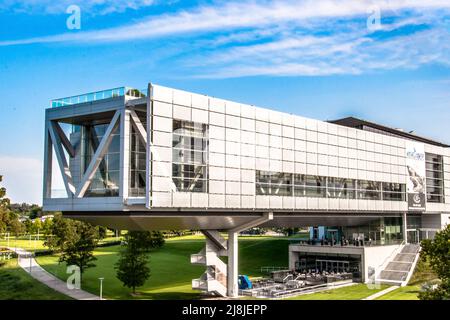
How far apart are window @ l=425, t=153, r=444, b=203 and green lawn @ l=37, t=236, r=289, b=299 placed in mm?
24560

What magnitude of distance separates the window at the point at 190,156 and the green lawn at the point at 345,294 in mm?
15604

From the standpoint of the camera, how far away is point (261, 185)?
49438 mm

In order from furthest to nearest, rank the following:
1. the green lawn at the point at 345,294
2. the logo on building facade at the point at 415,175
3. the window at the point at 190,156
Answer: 1. the logo on building facade at the point at 415,175
2. the green lawn at the point at 345,294
3. the window at the point at 190,156

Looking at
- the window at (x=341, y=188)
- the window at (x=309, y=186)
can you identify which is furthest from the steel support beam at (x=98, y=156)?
the window at (x=341, y=188)

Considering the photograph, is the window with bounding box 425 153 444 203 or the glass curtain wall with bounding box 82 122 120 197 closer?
the glass curtain wall with bounding box 82 122 120 197

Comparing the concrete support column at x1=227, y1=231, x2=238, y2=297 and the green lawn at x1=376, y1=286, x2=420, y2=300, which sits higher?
the concrete support column at x1=227, y1=231, x2=238, y2=297

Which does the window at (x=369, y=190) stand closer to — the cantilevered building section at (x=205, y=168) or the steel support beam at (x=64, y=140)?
the cantilevered building section at (x=205, y=168)

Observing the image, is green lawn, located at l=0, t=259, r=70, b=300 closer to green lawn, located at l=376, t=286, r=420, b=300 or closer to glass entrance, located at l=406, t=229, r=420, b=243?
green lawn, located at l=376, t=286, r=420, b=300

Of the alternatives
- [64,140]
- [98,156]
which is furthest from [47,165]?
[98,156]

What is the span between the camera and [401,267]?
206 ft

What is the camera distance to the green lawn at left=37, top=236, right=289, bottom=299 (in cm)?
5609

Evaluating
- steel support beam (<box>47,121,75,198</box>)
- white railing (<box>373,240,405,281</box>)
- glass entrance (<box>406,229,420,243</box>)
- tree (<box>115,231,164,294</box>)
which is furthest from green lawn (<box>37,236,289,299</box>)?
glass entrance (<box>406,229,420,243</box>)

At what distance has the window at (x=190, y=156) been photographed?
41.9m
